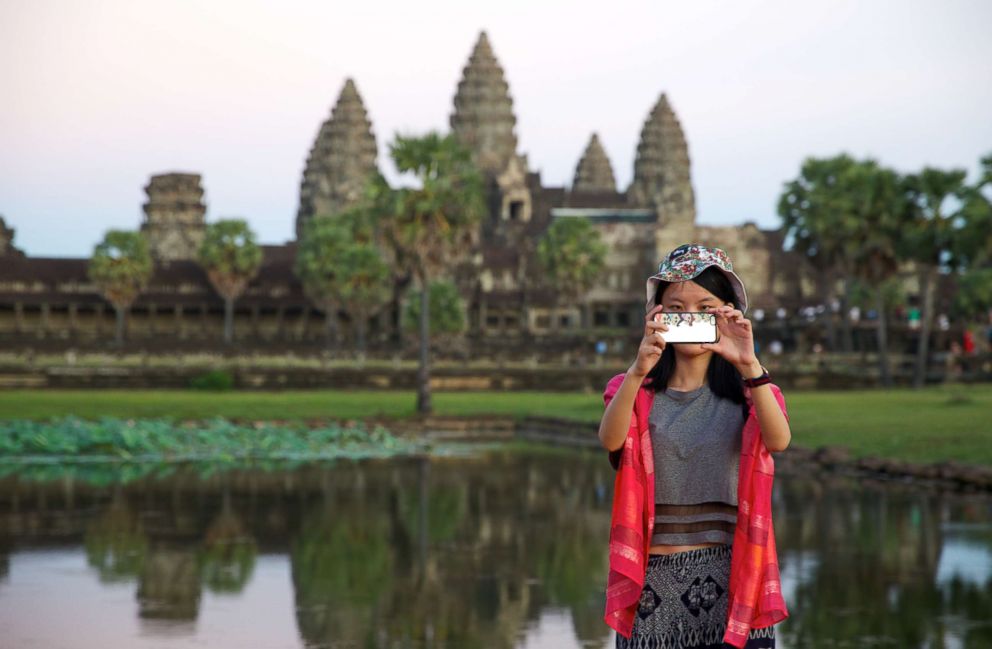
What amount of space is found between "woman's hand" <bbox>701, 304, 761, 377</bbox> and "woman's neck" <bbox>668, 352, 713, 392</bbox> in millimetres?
214

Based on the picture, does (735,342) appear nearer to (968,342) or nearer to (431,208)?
(431,208)

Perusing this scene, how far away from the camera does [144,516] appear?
62.8 ft

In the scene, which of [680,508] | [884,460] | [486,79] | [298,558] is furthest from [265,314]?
[680,508]

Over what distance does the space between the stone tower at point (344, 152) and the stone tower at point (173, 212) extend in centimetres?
931

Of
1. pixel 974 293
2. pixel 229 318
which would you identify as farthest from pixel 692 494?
pixel 229 318

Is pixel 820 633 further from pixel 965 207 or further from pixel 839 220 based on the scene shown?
pixel 839 220

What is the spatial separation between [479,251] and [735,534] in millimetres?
105744

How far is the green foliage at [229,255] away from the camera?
304 ft

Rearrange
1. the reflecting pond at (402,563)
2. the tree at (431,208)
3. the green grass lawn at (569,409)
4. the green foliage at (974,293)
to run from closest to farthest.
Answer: the reflecting pond at (402,563), the green grass lawn at (569,409), the tree at (431,208), the green foliage at (974,293)

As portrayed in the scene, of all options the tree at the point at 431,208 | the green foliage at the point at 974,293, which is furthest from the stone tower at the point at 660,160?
the tree at the point at 431,208

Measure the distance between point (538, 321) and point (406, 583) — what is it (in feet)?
306

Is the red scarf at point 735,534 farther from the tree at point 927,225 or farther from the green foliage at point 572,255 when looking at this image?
the green foliage at point 572,255

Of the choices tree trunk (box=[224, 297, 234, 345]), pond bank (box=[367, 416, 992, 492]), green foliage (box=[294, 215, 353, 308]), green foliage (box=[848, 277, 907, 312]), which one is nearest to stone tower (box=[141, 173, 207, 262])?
tree trunk (box=[224, 297, 234, 345])

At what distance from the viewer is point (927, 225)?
2213 inches
